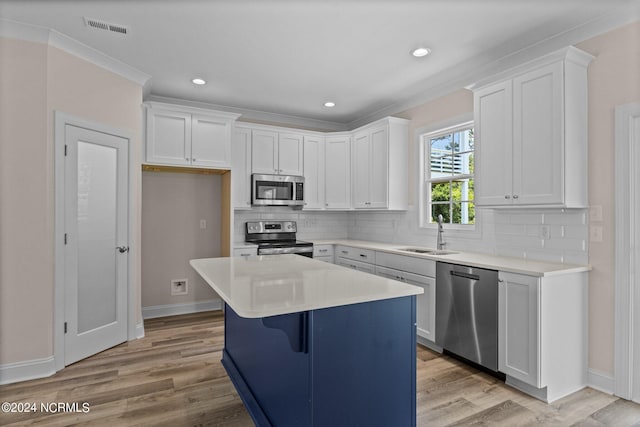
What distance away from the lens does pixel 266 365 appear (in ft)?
6.81

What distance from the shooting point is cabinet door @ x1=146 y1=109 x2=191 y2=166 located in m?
3.92

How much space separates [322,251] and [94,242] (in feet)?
8.56

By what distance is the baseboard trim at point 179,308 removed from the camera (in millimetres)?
4352

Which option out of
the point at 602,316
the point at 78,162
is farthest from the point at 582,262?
the point at 78,162

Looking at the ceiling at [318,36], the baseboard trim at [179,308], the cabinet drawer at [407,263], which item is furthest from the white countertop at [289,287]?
the baseboard trim at [179,308]

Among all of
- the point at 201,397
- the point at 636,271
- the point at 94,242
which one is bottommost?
the point at 201,397

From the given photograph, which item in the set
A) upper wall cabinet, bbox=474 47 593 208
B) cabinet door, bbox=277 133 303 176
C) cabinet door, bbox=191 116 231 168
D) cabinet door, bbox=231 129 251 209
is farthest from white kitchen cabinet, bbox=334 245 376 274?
cabinet door, bbox=191 116 231 168

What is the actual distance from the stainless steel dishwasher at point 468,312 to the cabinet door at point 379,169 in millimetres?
1497

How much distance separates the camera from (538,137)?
8.71 ft

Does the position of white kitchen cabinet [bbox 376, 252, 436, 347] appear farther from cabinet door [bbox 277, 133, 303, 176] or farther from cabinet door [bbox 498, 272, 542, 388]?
cabinet door [bbox 277, 133, 303, 176]

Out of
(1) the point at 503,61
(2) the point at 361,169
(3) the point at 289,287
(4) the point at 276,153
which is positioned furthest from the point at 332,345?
(4) the point at 276,153

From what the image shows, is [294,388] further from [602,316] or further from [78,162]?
[78,162]

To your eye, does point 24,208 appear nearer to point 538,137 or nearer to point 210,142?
point 210,142

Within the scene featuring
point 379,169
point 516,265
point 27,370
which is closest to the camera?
point 516,265
